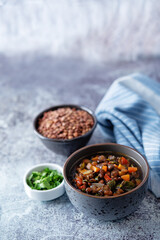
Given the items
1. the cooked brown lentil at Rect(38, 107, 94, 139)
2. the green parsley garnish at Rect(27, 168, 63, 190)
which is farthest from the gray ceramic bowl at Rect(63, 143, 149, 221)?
the cooked brown lentil at Rect(38, 107, 94, 139)

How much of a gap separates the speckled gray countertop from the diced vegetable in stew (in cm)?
17

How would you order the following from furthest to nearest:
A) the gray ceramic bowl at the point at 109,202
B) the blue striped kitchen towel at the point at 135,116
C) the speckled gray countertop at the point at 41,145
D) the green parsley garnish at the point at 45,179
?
the blue striped kitchen towel at the point at 135,116 < the green parsley garnish at the point at 45,179 < the speckled gray countertop at the point at 41,145 < the gray ceramic bowl at the point at 109,202

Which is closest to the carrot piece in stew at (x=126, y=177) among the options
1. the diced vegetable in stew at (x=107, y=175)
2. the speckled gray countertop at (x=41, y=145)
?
the diced vegetable in stew at (x=107, y=175)

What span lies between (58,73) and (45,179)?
166 cm

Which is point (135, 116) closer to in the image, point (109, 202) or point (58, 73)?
point (109, 202)

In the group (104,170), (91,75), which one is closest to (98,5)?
(91,75)

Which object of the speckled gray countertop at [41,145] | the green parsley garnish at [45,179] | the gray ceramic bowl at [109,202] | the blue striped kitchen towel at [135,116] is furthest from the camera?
the blue striped kitchen towel at [135,116]

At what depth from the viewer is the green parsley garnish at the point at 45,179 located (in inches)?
58.3

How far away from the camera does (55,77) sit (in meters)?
2.90

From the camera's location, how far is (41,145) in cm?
190

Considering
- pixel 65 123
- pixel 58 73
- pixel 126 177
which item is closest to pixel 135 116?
pixel 65 123

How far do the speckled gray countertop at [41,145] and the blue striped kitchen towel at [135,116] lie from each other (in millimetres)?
160

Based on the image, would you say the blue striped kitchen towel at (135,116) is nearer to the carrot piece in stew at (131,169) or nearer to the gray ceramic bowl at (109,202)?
the carrot piece in stew at (131,169)

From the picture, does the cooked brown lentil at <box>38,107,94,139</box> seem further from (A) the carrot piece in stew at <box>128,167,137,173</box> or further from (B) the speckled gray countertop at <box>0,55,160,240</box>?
(A) the carrot piece in stew at <box>128,167,137,173</box>
